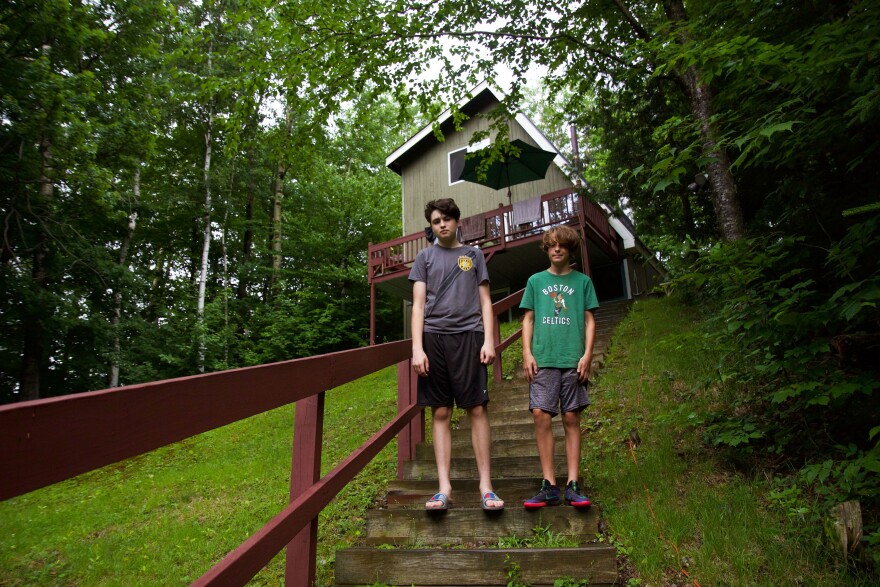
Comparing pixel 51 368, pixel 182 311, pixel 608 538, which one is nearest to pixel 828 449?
pixel 608 538

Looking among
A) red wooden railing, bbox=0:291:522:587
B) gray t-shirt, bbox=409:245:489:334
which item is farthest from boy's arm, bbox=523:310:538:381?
red wooden railing, bbox=0:291:522:587

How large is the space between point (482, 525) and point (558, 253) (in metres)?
1.66

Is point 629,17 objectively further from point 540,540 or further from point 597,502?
point 540,540

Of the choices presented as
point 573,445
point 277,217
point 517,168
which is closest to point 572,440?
point 573,445

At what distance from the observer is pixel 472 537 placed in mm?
2666

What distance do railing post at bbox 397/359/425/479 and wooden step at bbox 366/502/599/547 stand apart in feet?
2.58

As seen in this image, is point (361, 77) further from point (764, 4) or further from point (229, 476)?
point (229, 476)

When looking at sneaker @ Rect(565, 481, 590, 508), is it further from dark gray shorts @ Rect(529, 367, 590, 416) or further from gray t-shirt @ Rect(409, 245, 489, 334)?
gray t-shirt @ Rect(409, 245, 489, 334)

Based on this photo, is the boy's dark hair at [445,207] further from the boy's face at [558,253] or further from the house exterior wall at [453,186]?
the house exterior wall at [453,186]

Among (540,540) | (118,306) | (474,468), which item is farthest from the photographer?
(118,306)

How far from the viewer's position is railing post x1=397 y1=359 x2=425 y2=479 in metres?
3.58

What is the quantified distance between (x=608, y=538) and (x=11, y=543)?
591 centimetres

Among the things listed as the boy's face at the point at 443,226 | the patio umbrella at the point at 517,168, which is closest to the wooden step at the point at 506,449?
the boy's face at the point at 443,226

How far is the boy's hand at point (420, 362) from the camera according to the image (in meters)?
2.73
